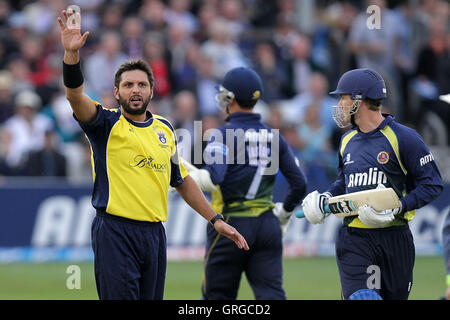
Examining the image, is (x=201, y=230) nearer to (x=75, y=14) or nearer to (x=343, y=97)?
(x=343, y=97)

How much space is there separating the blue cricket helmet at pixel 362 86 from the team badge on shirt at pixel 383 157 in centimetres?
53

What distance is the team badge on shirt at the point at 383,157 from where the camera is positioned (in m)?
7.44

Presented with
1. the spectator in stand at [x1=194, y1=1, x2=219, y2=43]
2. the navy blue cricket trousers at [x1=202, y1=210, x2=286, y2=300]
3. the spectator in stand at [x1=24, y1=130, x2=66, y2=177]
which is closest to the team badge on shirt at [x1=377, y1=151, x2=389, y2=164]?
the navy blue cricket trousers at [x1=202, y1=210, x2=286, y2=300]

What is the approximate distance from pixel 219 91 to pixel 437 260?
8.59 meters

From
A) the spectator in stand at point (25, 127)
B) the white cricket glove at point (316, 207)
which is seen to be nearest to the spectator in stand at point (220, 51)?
the spectator in stand at point (25, 127)

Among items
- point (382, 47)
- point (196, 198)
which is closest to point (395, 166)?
point (196, 198)

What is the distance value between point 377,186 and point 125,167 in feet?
7.12

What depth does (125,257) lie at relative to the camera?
6.88 metres

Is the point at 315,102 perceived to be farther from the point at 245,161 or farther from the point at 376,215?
the point at 376,215

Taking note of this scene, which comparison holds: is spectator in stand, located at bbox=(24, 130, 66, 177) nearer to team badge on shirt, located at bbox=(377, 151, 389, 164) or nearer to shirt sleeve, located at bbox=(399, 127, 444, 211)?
team badge on shirt, located at bbox=(377, 151, 389, 164)

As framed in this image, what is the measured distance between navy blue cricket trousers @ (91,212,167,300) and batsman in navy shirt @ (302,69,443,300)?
163cm

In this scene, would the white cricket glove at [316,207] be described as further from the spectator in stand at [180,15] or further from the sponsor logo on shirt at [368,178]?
the spectator in stand at [180,15]

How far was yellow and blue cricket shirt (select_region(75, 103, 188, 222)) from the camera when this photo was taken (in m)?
6.94
